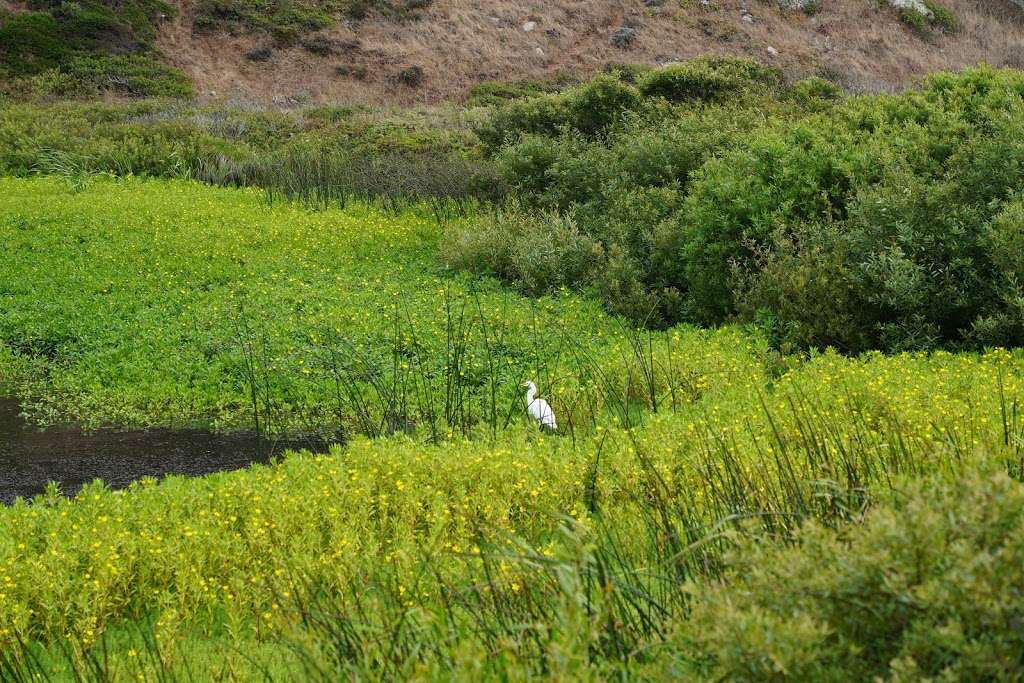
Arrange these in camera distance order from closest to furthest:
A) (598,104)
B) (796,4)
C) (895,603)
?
(895,603) < (598,104) < (796,4)

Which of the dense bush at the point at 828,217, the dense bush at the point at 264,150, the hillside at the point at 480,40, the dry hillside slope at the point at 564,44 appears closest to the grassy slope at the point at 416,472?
the dense bush at the point at 828,217

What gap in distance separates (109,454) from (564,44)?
33486 millimetres

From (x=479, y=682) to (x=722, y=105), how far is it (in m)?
15.7

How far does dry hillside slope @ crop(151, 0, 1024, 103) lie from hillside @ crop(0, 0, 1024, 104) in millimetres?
63

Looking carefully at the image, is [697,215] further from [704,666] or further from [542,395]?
[704,666]

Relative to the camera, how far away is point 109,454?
813 centimetres

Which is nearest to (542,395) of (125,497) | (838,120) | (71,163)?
(125,497)

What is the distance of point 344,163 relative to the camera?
1788 cm

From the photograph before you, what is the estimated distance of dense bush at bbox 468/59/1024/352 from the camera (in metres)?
8.45

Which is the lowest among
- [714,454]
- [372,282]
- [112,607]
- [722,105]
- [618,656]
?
[372,282]

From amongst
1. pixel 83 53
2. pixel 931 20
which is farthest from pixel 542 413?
pixel 931 20

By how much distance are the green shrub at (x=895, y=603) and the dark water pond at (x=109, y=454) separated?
5608mm

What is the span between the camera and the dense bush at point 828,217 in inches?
332

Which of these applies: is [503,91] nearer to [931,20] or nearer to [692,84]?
[692,84]
